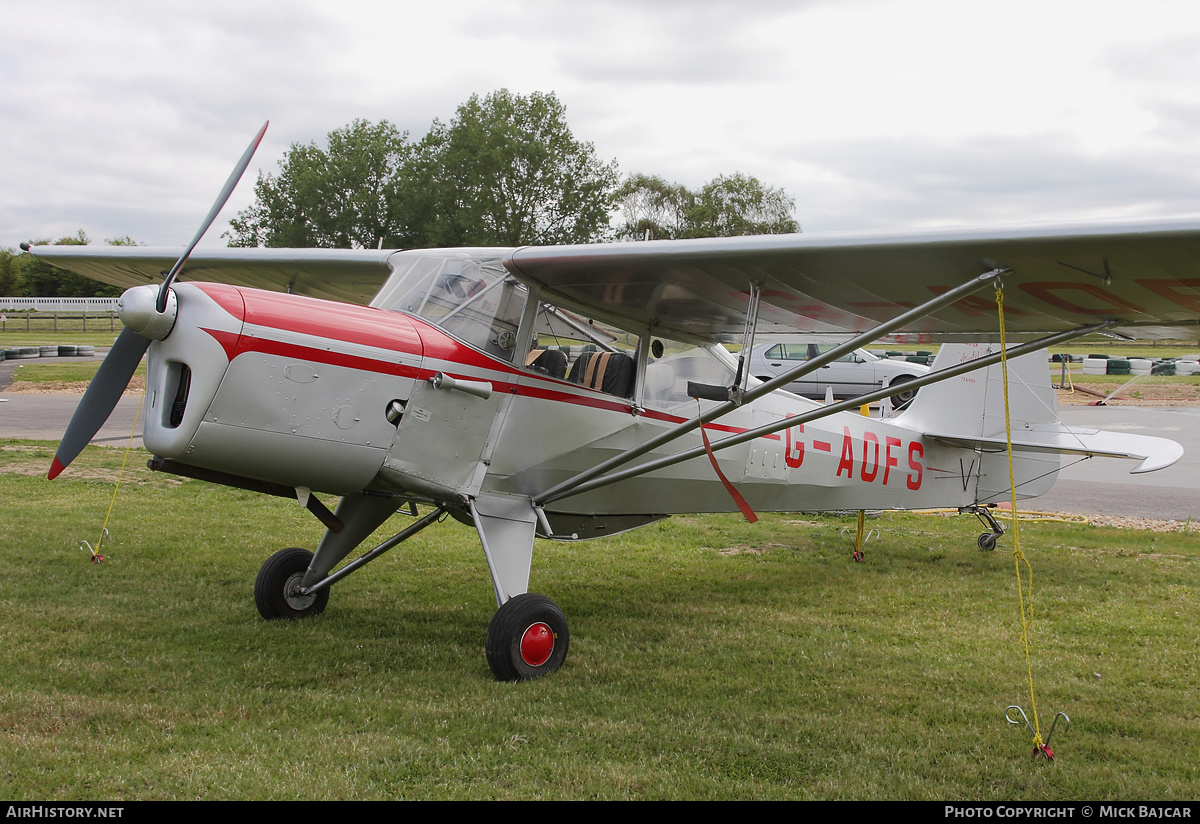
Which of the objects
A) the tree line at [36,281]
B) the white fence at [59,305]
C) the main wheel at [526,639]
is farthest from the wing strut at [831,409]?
the tree line at [36,281]

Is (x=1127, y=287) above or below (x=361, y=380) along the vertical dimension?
above

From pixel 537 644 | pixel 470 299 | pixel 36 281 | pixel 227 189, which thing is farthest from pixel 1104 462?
pixel 36 281

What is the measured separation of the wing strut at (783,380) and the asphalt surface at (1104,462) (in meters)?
5.62

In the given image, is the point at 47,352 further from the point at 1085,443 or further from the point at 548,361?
the point at 1085,443

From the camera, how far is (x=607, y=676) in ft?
17.9

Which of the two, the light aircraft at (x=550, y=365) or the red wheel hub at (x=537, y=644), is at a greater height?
the light aircraft at (x=550, y=365)

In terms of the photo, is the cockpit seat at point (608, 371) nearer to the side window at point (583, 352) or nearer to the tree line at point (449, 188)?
the side window at point (583, 352)

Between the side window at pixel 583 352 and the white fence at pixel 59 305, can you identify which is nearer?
the side window at pixel 583 352

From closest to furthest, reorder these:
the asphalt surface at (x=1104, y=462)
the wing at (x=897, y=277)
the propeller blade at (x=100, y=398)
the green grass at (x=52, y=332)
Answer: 1. the wing at (x=897, y=277)
2. the propeller blade at (x=100, y=398)
3. the asphalt surface at (x=1104, y=462)
4. the green grass at (x=52, y=332)

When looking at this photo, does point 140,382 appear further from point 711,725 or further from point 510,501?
point 711,725

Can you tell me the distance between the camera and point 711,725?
4.66 meters

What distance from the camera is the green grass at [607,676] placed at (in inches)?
156
